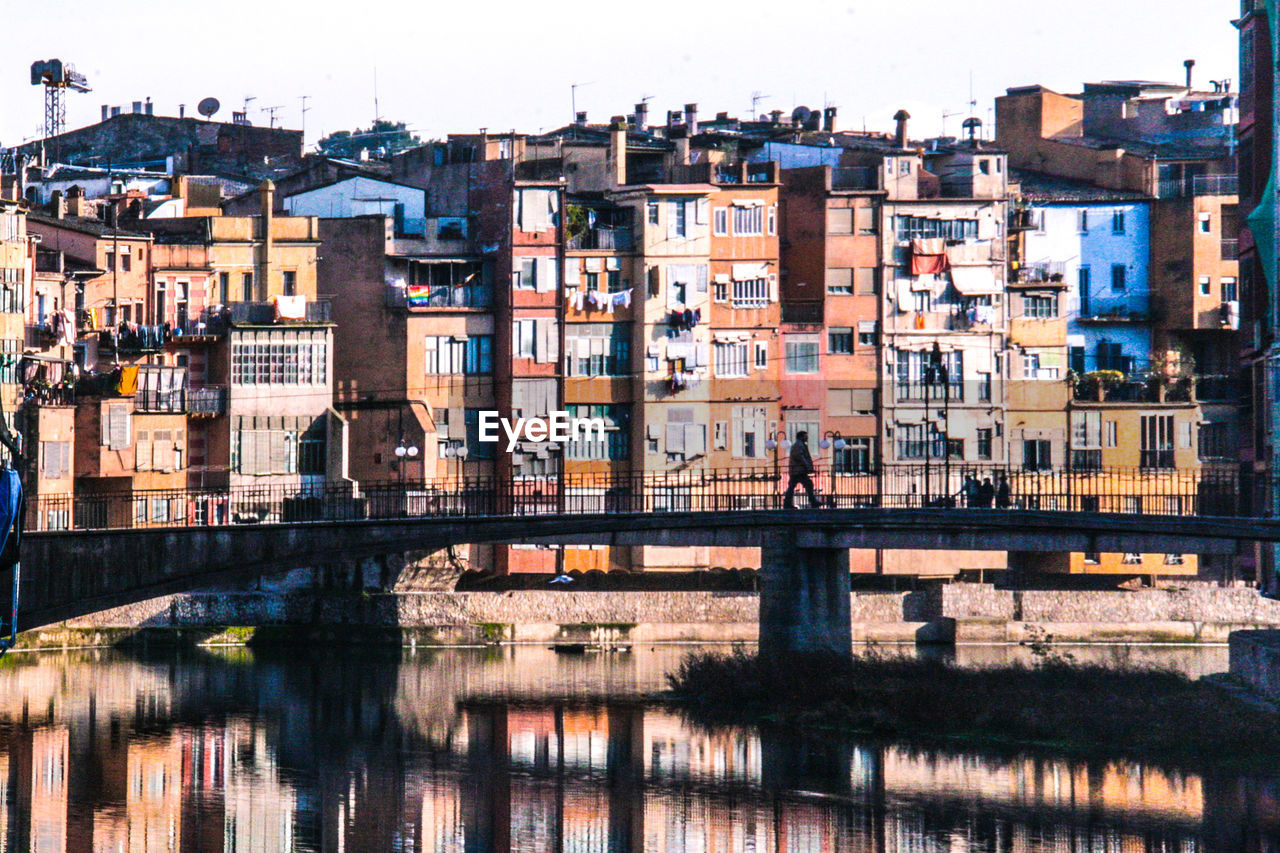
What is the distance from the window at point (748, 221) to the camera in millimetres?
99312

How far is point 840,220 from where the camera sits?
10169cm

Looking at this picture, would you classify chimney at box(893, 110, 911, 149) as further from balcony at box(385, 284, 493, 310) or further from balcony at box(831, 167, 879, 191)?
balcony at box(385, 284, 493, 310)

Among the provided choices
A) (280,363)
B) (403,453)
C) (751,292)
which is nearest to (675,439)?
(751,292)

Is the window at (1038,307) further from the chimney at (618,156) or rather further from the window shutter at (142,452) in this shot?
the window shutter at (142,452)

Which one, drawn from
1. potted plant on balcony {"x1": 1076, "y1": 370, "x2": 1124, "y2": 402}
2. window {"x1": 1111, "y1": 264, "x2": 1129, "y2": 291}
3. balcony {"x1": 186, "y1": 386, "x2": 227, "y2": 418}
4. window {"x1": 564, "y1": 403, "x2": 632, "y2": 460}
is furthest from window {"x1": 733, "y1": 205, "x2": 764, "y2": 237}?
balcony {"x1": 186, "y1": 386, "x2": 227, "y2": 418}

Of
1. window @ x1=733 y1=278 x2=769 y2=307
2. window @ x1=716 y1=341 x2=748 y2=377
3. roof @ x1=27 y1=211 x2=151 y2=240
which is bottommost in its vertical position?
window @ x1=716 y1=341 x2=748 y2=377

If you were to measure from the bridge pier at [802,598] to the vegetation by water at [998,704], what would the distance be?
47.4 inches

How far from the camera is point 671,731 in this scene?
218 ft

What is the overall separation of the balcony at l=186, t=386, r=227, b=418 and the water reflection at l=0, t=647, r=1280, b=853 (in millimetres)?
16516

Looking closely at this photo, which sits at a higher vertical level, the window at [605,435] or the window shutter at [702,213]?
the window shutter at [702,213]

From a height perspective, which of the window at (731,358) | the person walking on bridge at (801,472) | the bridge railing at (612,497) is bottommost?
the bridge railing at (612,497)

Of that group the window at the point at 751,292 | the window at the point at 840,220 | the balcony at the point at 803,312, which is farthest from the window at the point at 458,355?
the window at the point at 840,220

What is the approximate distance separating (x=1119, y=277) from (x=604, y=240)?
80.5 feet

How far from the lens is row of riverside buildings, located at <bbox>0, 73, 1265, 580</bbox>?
299 ft
